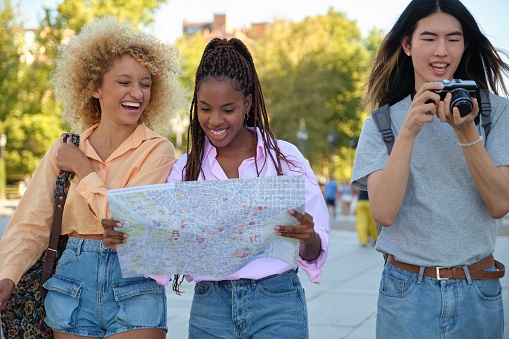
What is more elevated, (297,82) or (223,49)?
(297,82)

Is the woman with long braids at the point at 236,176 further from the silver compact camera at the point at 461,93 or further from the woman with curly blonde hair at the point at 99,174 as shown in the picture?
the silver compact camera at the point at 461,93

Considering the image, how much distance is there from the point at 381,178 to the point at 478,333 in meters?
0.63

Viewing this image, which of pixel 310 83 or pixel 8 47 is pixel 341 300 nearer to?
pixel 8 47

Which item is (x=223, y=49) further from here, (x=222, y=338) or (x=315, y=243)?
(x=222, y=338)

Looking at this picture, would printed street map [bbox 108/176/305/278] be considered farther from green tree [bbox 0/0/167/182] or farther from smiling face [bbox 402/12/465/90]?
green tree [bbox 0/0/167/182]

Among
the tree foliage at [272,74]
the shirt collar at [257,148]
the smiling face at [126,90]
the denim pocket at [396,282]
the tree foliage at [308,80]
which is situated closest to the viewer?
the denim pocket at [396,282]

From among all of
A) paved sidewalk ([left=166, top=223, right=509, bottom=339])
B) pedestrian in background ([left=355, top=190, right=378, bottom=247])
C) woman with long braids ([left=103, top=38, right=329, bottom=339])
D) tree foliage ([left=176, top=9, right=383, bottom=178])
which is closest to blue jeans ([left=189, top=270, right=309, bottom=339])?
woman with long braids ([left=103, top=38, right=329, bottom=339])

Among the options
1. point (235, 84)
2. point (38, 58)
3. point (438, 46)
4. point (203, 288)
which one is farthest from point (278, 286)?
point (38, 58)

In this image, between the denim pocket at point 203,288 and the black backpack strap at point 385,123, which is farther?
the denim pocket at point 203,288

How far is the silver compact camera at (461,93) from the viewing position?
93.0 inches

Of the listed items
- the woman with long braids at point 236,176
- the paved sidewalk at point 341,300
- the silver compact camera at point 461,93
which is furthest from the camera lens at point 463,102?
the paved sidewalk at point 341,300

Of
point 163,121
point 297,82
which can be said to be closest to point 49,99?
point 297,82

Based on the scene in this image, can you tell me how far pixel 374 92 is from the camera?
3.00m

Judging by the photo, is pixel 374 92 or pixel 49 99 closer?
pixel 374 92
